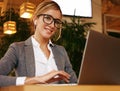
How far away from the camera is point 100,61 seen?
4.26ft

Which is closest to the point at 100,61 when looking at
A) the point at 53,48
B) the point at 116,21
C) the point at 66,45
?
the point at 53,48

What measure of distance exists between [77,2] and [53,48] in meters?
3.38

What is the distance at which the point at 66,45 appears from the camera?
14.8 feet

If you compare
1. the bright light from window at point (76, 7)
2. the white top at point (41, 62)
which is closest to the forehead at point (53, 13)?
the white top at point (41, 62)

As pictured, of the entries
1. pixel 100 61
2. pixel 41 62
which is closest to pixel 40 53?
pixel 41 62

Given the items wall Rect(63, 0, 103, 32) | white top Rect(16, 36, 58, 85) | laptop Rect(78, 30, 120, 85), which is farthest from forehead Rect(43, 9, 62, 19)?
wall Rect(63, 0, 103, 32)

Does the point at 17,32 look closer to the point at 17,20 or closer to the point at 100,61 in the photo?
the point at 17,20

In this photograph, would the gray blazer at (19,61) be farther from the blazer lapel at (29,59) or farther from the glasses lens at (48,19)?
the glasses lens at (48,19)

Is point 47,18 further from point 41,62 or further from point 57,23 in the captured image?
point 41,62

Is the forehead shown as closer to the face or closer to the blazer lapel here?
the face

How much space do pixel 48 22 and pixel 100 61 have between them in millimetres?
702

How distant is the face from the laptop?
0.64 metres

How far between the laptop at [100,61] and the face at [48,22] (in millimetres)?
635

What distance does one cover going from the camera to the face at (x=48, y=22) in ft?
6.21
